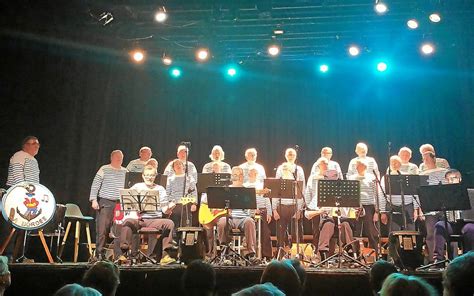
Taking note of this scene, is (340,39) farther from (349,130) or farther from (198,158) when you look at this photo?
(198,158)

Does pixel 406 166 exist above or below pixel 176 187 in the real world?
above

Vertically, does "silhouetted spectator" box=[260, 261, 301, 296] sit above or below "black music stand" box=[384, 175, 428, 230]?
below

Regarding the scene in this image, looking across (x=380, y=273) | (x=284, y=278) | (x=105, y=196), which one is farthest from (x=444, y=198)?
(x=105, y=196)

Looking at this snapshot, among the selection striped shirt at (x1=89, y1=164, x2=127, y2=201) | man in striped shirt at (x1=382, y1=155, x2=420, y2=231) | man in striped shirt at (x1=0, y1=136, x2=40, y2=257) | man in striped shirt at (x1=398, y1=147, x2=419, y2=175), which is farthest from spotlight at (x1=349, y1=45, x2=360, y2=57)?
man in striped shirt at (x1=0, y1=136, x2=40, y2=257)

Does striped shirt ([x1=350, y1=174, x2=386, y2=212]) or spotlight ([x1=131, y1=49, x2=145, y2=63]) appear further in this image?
spotlight ([x1=131, y1=49, x2=145, y2=63])

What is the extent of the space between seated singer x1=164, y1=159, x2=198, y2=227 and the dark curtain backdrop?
3.16 metres

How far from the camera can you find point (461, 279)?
286cm

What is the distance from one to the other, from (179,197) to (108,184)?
1.39 m

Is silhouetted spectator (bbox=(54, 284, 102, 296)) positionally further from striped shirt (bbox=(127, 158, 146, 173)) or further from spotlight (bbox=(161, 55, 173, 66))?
spotlight (bbox=(161, 55, 173, 66))

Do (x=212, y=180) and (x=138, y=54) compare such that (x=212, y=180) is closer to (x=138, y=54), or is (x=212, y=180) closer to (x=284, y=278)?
(x=138, y=54)

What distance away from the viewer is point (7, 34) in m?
11.9

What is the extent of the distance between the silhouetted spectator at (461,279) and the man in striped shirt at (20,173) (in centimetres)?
718

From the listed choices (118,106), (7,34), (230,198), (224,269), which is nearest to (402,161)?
(230,198)

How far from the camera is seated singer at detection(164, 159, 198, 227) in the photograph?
934 cm
